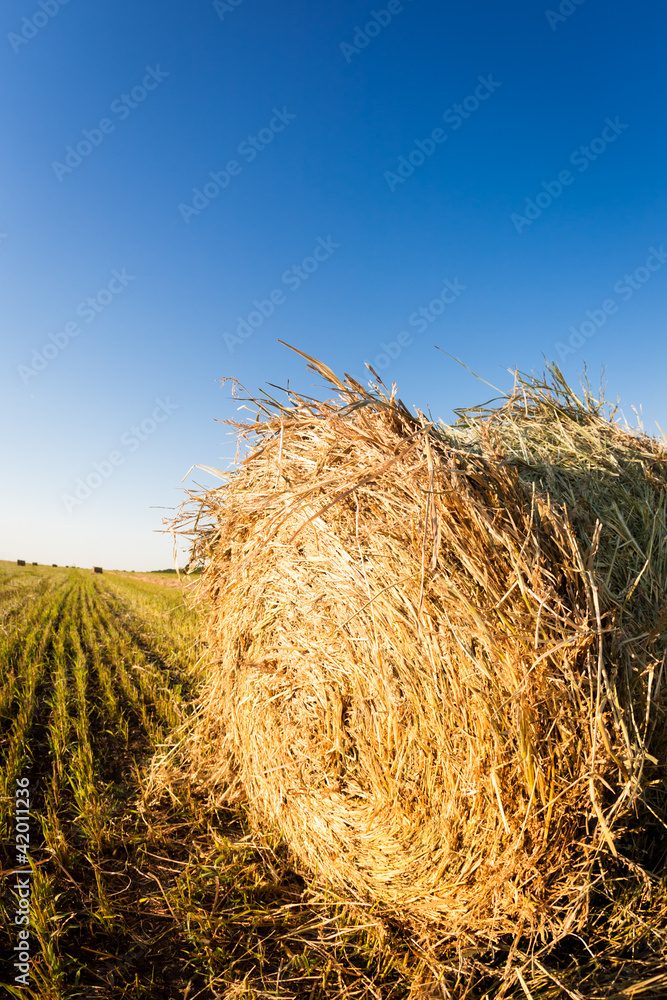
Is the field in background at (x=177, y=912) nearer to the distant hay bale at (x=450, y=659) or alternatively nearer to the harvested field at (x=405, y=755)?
the harvested field at (x=405, y=755)

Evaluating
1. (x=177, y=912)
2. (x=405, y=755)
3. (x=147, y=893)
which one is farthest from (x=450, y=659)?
(x=147, y=893)

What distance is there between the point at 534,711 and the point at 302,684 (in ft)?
4.13

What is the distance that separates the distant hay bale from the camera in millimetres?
2053

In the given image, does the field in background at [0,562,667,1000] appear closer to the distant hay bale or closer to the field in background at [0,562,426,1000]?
the field in background at [0,562,426,1000]

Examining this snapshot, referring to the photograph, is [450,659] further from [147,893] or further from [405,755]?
[147,893]

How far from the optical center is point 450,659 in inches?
85.0

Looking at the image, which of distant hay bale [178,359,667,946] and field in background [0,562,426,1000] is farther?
field in background [0,562,426,1000]

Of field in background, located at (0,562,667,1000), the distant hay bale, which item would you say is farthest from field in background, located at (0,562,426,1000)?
the distant hay bale

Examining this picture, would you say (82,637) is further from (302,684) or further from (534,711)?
(534,711)

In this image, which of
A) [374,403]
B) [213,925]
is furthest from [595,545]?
[213,925]

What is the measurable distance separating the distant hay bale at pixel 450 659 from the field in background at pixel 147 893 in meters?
0.30

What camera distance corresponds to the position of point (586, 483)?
2951 millimetres

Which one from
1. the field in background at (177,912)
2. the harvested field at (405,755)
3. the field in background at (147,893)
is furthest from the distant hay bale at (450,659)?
the field in background at (147,893)

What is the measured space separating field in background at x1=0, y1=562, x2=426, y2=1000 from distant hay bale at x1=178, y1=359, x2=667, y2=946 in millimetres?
299
